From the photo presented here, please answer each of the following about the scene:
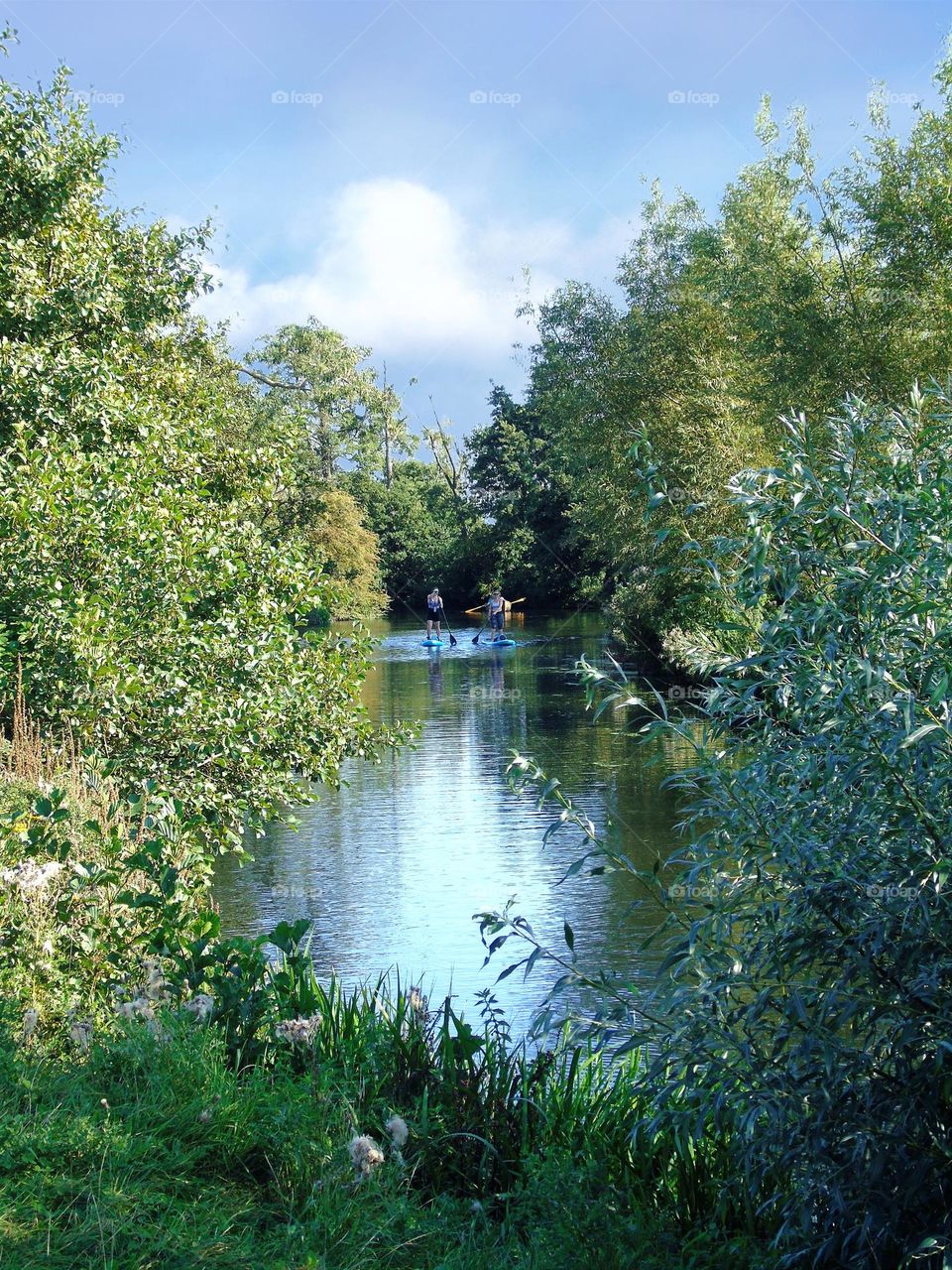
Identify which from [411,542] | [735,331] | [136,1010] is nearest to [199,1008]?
[136,1010]

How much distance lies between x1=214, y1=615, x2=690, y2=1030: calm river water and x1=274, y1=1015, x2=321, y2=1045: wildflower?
4.23 ft

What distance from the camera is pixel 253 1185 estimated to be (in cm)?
380

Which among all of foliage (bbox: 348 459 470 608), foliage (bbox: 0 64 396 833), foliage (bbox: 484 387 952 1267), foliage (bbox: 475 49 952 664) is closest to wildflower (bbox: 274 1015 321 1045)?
foliage (bbox: 484 387 952 1267)

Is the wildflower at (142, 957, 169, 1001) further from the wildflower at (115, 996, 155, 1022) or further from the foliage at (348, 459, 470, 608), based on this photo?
the foliage at (348, 459, 470, 608)

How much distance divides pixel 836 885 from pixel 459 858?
9.18 m

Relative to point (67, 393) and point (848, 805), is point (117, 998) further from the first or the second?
point (67, 393)

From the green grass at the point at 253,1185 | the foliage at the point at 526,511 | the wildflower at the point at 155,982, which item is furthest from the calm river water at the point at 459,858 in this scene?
the foliage at the point at 526,511

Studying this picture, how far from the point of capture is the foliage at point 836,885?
3.31 meters

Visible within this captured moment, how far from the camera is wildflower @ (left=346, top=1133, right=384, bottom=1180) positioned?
362 centimetres

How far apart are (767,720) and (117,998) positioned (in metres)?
2.82

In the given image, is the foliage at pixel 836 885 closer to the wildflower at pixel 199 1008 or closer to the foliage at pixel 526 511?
the wildflower at pixel 199 1008

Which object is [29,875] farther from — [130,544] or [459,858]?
[459,858]

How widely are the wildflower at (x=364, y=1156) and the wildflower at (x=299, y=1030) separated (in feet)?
2.39

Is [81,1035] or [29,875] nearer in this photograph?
[81,1035]
